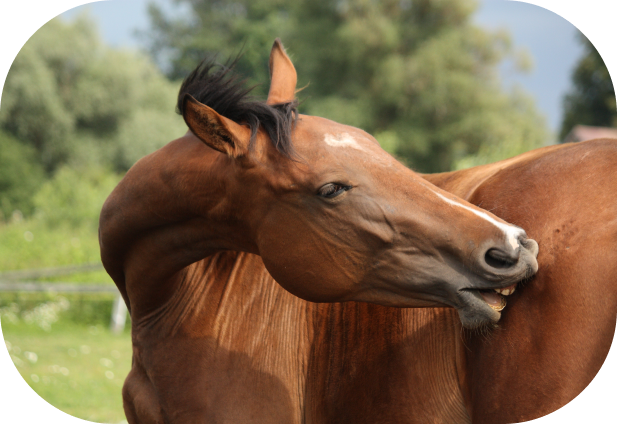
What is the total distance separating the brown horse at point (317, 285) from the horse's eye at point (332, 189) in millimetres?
10

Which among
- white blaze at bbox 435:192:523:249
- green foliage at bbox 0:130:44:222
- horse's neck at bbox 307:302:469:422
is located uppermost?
white blaze at bbox 435:192:523:249

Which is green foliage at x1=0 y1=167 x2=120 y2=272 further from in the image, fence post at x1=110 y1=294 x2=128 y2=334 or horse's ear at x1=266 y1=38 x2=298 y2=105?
horse's ear at x1=266 y1=38 x2=298 y2=105

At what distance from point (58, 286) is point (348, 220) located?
11731mm

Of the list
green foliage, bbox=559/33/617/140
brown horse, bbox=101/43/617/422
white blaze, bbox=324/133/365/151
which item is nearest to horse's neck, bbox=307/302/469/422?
brown horse, bbox=101/43/617/422

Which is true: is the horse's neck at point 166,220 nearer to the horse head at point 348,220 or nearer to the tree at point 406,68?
the horse head at point 348,220

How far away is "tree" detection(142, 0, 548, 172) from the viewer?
26.0 m

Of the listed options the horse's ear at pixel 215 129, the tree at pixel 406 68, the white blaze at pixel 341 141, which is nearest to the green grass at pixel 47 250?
the horse's ear at pixel 215 129

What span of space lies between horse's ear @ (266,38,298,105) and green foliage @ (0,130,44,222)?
20936mm

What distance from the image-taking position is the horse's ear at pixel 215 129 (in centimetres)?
235

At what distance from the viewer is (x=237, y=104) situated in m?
2.60

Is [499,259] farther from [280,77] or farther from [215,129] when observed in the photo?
[280,77]

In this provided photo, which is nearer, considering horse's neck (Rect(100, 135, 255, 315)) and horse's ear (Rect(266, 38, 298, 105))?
horse's neck (Rect(100, 135, 255, 315))

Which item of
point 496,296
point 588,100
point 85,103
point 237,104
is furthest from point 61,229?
point 588,100

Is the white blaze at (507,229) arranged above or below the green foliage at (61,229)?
above
